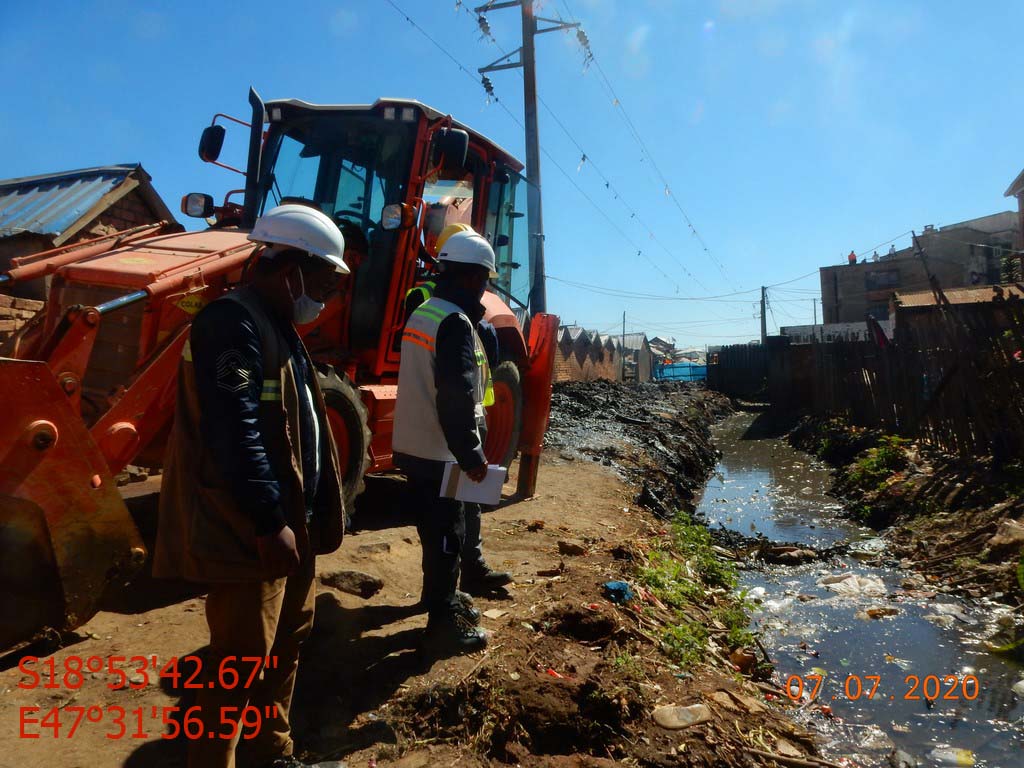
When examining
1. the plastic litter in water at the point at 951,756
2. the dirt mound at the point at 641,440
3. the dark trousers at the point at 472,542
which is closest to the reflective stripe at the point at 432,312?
the dark trousers at the point at 472,542

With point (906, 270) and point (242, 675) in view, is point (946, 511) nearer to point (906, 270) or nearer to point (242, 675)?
point (242, 675)

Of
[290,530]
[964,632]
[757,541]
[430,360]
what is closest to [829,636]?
[964,632]

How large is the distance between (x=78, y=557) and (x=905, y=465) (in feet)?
31.4

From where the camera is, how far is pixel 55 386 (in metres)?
2.79

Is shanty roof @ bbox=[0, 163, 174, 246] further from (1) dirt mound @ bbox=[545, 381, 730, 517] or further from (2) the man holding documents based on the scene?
(2) the man holding documents

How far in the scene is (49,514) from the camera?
8.87 feet

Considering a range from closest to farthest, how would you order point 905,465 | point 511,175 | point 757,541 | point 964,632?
point 964,632 < point 511,175 < point 757,541 < point 905,465

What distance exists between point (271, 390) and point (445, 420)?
116cm

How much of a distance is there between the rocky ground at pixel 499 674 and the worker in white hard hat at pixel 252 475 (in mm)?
583

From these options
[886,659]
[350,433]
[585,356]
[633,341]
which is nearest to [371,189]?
[350,433]

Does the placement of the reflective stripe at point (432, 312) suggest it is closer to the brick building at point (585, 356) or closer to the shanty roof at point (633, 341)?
the brick building at point (585, 356)

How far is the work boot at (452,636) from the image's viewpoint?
132 inches

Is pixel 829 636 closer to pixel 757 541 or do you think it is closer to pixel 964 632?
pixel 964 632

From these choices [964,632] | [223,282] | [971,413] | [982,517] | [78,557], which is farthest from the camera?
[971,413]
